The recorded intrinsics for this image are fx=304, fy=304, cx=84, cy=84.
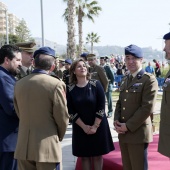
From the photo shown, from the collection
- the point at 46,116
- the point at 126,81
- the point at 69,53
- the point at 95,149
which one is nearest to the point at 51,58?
the point at 46,116

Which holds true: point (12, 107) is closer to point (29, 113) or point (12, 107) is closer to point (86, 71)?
point (29, 113)

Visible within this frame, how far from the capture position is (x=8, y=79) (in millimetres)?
3320

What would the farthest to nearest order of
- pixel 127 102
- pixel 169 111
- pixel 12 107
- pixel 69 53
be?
1. pixel 69 53
2. pixel 127 102
3. pixel 12 107
4. pixel 169 111

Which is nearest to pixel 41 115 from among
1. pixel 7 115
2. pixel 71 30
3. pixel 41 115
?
pixel 41 115

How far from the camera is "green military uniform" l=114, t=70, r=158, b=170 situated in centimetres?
329

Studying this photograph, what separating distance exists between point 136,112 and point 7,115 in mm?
1415

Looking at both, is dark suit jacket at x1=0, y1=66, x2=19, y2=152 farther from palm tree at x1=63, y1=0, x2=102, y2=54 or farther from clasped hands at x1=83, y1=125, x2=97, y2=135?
palm tree at x1=63, y1=0, x2=102, y2=54

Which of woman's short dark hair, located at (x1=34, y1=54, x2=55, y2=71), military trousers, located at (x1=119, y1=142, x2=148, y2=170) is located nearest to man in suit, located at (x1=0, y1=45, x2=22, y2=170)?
woman's short dark hair, located at (x1=34, y1=54, x2=55, y2=71)

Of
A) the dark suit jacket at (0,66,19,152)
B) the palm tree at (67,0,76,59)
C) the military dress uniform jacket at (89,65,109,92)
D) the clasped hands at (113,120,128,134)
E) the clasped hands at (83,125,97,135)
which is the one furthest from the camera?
the palm tree at (67,0,76,59)

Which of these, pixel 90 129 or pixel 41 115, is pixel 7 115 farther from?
pixel 90 129

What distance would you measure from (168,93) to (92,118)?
1271 millimetres

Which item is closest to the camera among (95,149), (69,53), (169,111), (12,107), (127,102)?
(169,111)

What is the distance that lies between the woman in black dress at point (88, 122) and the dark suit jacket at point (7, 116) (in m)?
0.81

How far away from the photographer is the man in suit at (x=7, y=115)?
10.7 ft
